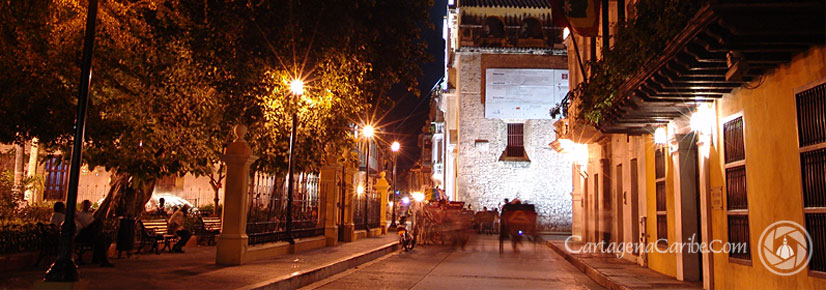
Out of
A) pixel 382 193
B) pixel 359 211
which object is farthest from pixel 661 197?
pixel 382 193

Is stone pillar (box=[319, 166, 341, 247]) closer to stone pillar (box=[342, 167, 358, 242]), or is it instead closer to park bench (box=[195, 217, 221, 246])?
stone pillar (box=[342, 167, 358, 242])

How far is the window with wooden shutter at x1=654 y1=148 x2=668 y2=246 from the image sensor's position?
536 inches

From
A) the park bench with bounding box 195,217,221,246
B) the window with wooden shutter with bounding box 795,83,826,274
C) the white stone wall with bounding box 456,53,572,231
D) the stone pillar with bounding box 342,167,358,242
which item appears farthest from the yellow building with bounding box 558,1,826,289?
the white stone wall with bounding box 456,53,572,231

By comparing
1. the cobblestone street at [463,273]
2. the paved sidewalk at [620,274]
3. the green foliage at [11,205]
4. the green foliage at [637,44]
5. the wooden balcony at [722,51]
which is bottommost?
the cobblestone street at [463,273]

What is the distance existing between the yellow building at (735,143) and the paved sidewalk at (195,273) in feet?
22.4

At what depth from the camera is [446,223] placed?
24.4 meters

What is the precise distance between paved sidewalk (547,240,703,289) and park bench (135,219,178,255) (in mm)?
10065

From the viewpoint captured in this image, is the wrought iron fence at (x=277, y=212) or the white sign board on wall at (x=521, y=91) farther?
the white sign board on wall at (x=521, y=91)

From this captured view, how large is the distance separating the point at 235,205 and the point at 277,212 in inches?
156

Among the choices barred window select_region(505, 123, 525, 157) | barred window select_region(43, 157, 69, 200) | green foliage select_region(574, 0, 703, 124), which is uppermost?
barred window select_region(505, 123, 525, 157)

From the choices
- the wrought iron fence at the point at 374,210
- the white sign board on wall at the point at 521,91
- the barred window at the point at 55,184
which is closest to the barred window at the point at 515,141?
the white sign board on wall at the point at 521,91

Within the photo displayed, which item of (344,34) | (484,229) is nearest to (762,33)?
(344,34)

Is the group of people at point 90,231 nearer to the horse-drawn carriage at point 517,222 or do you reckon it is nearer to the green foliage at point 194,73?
the green foliage at point 194,73

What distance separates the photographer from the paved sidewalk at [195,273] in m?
9.47
